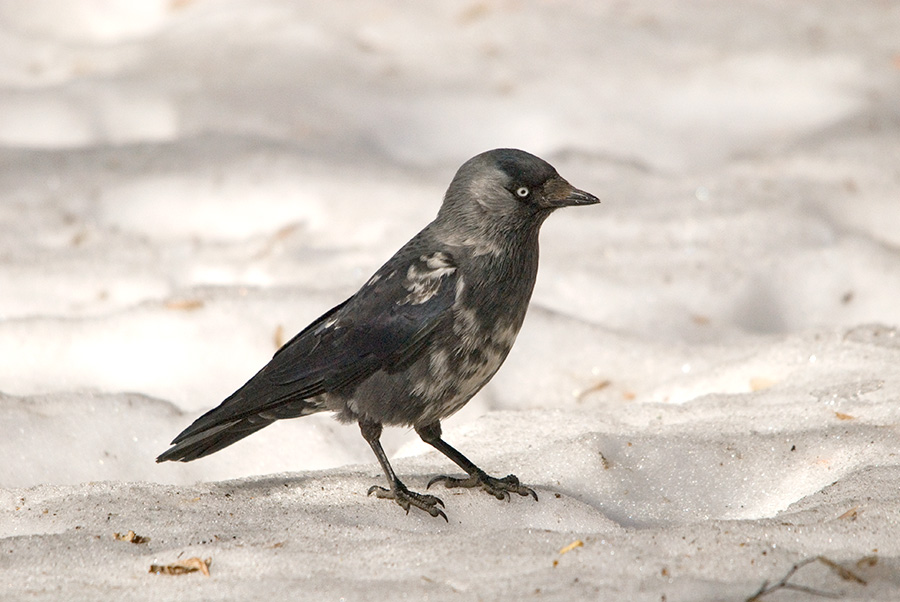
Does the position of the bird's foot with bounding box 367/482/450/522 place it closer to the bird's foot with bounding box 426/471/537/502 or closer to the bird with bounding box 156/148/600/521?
the bird with bounding box 156/148/600/521

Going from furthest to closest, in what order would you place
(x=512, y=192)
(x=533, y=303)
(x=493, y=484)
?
(x=533, y=303) → (x=512, y=192) → (x=493, y=484)

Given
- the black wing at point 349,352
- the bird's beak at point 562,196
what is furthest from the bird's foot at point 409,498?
the bird's beak at point 562,196

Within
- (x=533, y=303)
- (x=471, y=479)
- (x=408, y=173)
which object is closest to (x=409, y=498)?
(x=471, y=479)

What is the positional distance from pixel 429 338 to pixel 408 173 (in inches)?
124

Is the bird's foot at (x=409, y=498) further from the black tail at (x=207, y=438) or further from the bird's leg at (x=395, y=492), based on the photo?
the black tail at (x=207, y=438)

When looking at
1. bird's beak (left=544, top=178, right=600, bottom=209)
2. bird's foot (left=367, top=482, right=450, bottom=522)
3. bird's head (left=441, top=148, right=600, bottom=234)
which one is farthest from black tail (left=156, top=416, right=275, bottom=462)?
bird's beak (left=544, top=178, right=600, bottom=209)

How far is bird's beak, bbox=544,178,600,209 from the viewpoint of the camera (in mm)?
3357

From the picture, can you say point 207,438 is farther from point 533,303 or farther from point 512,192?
point 533,303

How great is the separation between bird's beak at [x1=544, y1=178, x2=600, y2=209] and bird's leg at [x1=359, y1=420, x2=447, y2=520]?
91 centimetres

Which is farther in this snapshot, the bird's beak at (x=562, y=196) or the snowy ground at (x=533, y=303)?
the bird's beak at (x=562, y=196)

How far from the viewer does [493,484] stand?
3.25 meters

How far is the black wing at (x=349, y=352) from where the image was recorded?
3.19 meters

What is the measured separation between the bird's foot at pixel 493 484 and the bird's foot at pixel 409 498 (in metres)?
0.15

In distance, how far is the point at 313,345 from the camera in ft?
10.9
